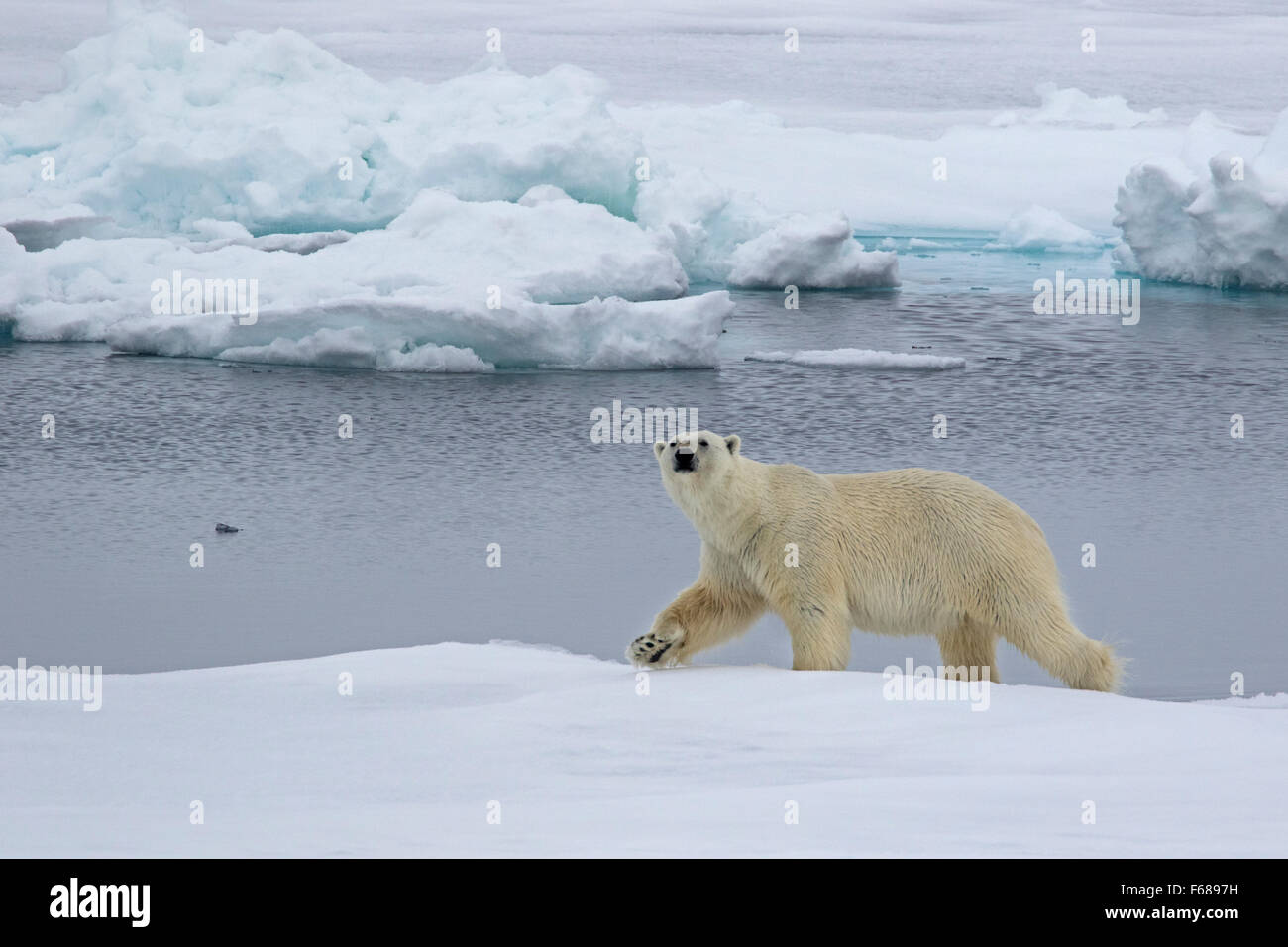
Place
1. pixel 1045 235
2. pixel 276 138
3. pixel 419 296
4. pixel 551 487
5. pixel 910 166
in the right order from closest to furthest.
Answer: pixel 551 487 → pixel 419 296 → pixel 276 138 → pixel 1045 235 → pixel 910 166

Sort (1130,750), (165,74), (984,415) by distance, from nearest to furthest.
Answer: (1130,750) → (984,415) → (165,74)

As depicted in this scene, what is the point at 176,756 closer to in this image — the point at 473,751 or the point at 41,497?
the point at 473,751

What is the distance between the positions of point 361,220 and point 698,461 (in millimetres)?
16540

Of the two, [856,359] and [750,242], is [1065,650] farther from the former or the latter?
[750,242]

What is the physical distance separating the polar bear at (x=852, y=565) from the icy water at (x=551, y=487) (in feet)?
1.10

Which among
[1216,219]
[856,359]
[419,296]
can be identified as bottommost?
[856,359]

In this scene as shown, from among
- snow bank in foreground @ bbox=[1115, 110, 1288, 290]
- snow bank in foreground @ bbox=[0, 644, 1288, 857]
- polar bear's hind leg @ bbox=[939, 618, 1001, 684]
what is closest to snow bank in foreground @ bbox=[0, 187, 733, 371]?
snow bank in foreground @ bbox=[1115, 110, 1288, 290]

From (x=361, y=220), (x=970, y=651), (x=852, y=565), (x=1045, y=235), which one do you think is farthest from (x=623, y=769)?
(x=1045, y=235)

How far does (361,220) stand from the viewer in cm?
1973

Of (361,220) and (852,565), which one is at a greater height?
(361,220)

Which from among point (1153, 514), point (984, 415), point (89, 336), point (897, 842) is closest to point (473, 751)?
point (897, 842)

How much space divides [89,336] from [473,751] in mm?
13256

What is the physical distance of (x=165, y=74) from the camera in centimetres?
2067

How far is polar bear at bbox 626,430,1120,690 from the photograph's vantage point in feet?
13.2
